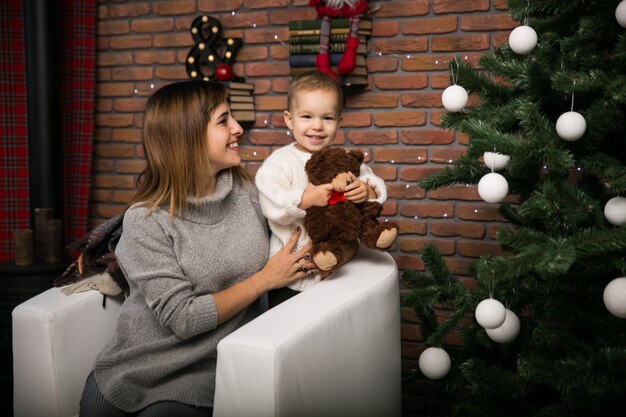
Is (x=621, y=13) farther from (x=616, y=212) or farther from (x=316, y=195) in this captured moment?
(x=316, y=195)

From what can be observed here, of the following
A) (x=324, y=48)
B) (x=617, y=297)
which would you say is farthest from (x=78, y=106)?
(x=617, y=297)

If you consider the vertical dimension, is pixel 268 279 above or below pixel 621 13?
below

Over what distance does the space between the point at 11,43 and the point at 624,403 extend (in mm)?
2985

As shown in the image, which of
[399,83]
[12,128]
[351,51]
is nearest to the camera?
[351,51]

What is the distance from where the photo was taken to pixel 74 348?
1.73 meters

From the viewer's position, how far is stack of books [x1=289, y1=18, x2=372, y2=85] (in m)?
2.62

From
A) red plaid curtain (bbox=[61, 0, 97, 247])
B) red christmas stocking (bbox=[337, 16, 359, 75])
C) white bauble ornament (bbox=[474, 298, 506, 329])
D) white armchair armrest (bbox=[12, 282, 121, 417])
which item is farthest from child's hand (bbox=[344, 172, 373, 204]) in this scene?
red plaid curtain (bbox=[61, 0, 97, 247])

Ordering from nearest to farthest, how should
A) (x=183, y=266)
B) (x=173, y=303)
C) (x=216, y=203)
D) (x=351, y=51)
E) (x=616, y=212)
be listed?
(x=616, y=212) → (x=173, y=303) → (x=183, y=266) → (x=216, y=203) → (x=351, y=51)

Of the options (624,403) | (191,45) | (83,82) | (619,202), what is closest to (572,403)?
(624,403)

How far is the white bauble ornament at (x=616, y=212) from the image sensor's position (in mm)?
1394

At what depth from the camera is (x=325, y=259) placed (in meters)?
1.68

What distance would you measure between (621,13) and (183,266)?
1.25 m

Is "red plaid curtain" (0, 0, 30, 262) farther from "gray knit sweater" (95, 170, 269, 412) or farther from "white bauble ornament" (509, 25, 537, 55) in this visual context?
"white bauble ornament" (509, 25, 537, 55)

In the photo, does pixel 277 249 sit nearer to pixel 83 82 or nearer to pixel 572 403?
pixel 572 403
